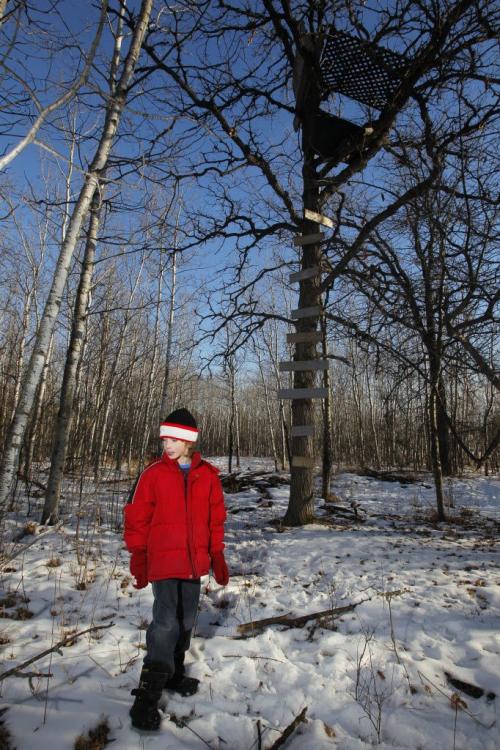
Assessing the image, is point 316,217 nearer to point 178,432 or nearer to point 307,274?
point 307,274

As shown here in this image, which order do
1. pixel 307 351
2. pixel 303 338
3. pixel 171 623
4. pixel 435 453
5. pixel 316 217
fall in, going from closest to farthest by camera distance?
pixel 171 623, pixel 316 217, pixel 303 338, pixel 307 351, pixel 435 453

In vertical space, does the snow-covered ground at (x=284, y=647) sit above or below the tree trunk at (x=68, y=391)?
below

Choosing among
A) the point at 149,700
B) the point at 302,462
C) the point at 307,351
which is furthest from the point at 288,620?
the point at 307,351

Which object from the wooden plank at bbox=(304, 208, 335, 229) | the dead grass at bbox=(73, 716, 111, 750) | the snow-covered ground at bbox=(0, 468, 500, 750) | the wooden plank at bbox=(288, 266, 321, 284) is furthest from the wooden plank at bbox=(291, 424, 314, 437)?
the dead grass at bbox=(73, 716, 111, 750)

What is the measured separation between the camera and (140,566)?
2285 mm

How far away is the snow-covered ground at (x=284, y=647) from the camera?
6.48ft

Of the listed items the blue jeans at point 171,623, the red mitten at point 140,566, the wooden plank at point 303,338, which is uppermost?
the wooden plank at point 303,338

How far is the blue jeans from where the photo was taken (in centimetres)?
213

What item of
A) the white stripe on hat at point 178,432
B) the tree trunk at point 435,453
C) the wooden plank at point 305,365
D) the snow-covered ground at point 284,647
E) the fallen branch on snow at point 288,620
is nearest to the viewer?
the snow-covered ground at point 284,647

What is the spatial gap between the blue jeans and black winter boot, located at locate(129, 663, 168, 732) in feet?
0.16

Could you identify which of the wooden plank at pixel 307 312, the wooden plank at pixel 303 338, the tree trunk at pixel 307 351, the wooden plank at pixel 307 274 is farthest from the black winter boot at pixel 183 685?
the wooden plank at pixel 307 274

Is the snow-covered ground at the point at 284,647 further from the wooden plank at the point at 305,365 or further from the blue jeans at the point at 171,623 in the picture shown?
the wooden plank at the point at 305,365

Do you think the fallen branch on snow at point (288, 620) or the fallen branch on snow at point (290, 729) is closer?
the fallen branch on snow at point (290, 729)

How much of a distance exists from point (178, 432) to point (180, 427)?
0.04 metres
